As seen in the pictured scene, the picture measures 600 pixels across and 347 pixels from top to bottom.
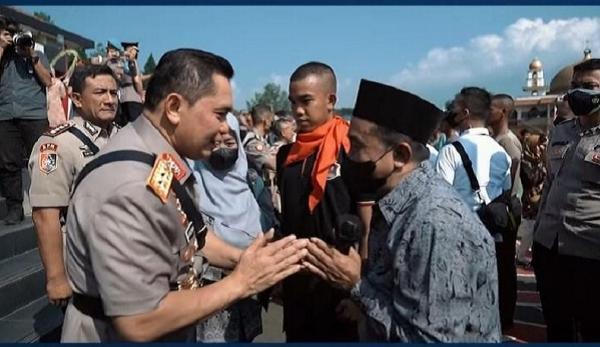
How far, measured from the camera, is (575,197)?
3.18 m

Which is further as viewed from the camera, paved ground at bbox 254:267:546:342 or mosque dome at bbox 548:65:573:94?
mosque dome at bbox 548:65:573:94

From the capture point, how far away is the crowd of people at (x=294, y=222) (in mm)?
1634

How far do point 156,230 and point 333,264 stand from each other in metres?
0.62

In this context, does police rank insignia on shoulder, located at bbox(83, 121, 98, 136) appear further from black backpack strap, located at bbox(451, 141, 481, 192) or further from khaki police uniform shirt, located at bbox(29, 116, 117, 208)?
black backpack strap, located at bbox(451, 141, 481, 192)

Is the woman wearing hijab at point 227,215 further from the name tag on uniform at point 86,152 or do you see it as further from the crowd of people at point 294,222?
the name tag on uniform at point 86,152

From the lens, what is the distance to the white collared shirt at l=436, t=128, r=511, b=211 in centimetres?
397

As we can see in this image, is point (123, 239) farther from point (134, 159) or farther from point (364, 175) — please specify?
point (364, 175)

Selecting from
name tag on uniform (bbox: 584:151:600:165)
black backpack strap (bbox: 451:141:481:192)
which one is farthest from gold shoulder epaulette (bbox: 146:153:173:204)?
black backpack strap (bbox: 451:141:481:192)

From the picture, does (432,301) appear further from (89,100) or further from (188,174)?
(89,100)

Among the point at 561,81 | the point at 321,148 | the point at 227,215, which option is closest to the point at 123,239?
the point at 227,215

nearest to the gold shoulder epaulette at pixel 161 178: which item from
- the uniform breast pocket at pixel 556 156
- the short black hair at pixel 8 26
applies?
the uniform breast pocket at pixel 556 156

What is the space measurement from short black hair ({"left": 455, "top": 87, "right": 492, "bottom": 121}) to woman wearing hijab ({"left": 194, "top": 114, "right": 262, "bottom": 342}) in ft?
6.34

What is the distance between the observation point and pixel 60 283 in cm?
286

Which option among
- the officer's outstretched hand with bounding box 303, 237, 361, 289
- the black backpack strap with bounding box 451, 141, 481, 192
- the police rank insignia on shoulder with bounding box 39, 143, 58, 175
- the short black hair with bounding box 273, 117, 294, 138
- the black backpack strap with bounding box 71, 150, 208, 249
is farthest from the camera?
the short black hair with bounding box 273, 117, 294, 138
